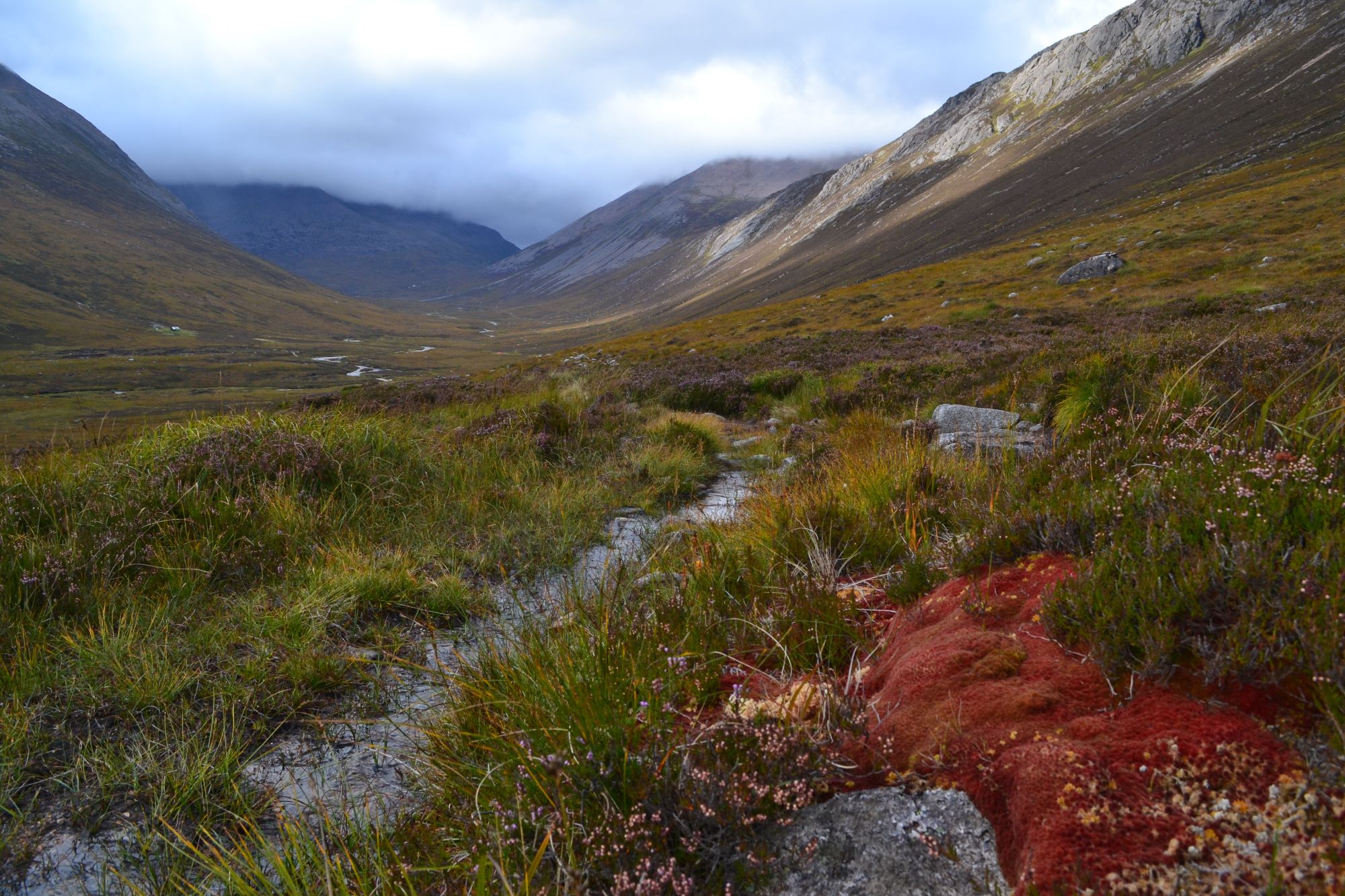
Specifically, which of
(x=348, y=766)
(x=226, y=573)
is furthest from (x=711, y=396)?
(x=348, y=766)

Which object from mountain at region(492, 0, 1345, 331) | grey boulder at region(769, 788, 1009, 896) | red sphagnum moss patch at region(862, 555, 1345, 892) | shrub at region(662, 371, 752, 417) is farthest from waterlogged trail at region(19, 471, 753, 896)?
mountain at region(492, 0, 1345, 331)

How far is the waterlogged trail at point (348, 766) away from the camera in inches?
82.7

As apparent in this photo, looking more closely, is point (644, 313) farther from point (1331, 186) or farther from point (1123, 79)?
point (1331, 186)

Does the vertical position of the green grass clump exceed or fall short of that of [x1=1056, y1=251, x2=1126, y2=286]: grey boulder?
it exceeds it

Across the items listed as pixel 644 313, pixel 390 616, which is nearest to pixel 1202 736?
pixel 390 616

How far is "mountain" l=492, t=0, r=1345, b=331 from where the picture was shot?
78.6 m

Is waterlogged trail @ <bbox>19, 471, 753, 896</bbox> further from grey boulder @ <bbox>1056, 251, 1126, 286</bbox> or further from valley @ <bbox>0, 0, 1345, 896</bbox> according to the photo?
grey boulder @ <bbox>1056, 251, 1126, 286</bbox>

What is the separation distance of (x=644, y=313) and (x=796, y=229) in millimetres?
48664

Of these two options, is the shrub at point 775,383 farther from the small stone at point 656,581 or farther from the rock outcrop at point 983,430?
the small stone at point 656,581

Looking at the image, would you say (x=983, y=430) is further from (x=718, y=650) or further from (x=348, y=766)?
(x=348, y=766)

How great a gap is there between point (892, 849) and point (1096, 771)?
51 cm

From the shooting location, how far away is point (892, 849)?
5.02 ft

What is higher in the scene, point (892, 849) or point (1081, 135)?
point (1081, 135)

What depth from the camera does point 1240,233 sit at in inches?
1433
